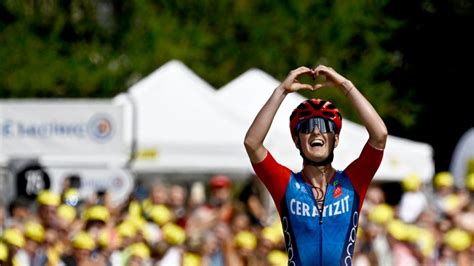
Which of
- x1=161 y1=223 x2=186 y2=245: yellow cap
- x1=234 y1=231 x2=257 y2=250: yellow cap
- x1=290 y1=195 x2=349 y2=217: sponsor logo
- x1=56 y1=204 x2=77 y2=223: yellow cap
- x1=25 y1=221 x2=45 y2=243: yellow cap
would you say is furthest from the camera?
x1=234 y1=231 x2=257 y2=250: yellow cap

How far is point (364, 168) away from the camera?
8.54 metres

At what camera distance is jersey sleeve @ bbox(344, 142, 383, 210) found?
845 cm

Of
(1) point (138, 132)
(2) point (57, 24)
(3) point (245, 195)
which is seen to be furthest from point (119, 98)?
(2) point (57, 24)

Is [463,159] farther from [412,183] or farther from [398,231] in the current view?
[398,231]

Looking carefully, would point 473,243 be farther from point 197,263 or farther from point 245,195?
point 245,195

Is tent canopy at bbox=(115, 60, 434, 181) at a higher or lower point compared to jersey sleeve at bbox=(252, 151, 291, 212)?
lower

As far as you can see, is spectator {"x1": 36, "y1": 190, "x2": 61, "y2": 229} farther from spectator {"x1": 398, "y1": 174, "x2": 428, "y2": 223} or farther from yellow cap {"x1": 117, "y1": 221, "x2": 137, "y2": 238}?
spectator {"x1": 398, "y1": 174, "x2": 428, "y2": 223}

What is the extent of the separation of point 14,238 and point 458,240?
439cm

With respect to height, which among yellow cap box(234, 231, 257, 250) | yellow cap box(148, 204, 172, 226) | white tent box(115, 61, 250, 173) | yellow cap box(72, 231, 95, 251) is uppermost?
white tent box(115, 61, 250, 173)

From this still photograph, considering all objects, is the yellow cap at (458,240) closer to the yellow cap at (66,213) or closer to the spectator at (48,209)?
the yellow cap at (66,213)

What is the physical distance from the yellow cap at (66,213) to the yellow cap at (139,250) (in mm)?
744

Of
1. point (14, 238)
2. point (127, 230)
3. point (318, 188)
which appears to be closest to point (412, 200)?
point (127, 230)

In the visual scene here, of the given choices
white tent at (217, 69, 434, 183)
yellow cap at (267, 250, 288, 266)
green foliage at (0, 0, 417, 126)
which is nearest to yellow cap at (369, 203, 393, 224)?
yellow cap at (267, 250, 288, 266)

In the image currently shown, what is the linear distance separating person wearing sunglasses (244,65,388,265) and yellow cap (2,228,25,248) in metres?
5.68
